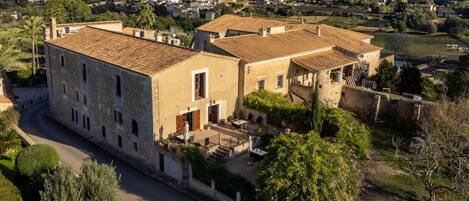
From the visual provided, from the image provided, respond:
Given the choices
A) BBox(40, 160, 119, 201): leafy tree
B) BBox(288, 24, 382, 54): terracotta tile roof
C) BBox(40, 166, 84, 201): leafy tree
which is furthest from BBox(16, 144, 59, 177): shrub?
BBox(288, 24, 382, 54): terracotta tile roof

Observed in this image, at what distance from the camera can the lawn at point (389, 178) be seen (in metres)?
24.2

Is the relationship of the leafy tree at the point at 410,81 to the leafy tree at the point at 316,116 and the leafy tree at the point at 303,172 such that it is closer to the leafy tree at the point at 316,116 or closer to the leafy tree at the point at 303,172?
the leafy tree at the point at 316,116

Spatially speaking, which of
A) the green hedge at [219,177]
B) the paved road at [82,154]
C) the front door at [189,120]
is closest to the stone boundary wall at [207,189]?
the green hedge at [219,177]

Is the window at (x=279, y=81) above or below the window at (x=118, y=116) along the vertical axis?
above

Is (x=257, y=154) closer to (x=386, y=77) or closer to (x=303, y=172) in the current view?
(x=303, y=172)

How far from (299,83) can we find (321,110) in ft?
26.0

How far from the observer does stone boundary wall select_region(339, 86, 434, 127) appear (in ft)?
109

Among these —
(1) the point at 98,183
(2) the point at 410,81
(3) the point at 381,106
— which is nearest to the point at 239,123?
(3) the point at 381,106

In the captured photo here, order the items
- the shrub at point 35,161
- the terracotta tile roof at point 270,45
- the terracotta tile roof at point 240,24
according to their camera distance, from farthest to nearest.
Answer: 1. the terracotta tile roof at point 240,24
2. the terracotta tile roof at point 270,45
3. the shrub at point 35,161

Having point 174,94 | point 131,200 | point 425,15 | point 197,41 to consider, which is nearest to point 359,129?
point 174,94

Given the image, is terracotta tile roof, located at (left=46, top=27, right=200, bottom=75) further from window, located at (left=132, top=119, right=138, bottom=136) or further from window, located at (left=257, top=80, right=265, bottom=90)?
window, located at (left=257, top=80, right=265, bottom=90)

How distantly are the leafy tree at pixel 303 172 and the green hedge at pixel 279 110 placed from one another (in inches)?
307

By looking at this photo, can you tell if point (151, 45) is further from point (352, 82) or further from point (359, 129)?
point (352, 82)

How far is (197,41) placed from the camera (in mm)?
52156
